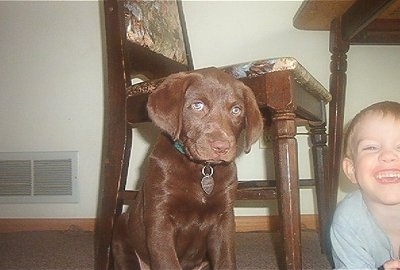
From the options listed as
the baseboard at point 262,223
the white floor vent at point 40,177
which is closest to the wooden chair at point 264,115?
the baseboard at point 262,223

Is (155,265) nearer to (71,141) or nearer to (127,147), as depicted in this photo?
(127,147)

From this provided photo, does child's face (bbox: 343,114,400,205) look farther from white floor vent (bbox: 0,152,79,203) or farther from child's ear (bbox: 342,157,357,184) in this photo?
white floor vent (bbox: 0,152,79,203)

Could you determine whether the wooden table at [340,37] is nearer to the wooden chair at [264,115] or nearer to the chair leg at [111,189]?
the wooden chair at [264,115]

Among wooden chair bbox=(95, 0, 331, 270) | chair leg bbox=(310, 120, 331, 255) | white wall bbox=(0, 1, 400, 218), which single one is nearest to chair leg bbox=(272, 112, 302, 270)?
wooden chair bbox=(95, 0, 331, 270)

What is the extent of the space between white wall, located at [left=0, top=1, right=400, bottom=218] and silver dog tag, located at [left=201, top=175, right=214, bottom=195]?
43.2 inches

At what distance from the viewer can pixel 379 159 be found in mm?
1122

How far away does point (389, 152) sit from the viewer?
44.0 inches

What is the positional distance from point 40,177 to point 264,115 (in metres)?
1.32

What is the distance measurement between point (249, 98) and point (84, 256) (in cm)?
93

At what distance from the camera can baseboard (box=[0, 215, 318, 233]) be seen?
2.22 m

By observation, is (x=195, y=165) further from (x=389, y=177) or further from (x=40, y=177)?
(x=40, y=177)

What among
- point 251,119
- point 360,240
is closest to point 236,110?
point 251,119

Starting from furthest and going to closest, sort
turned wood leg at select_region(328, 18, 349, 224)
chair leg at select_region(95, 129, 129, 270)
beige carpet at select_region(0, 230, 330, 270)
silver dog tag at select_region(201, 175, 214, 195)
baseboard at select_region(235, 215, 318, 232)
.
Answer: baseboard at select_region(235, 215, 318, 232) → turned wood leg at select_region(328, 18, 349, 224) → beige carpet at select_region(0, 230, 330, 270) → chair leg at select_region(95, 129, 129, 270) → silver dog tag at select_region(201, 175, 214, 195)

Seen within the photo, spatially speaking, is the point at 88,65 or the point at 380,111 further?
the point at 88,65
